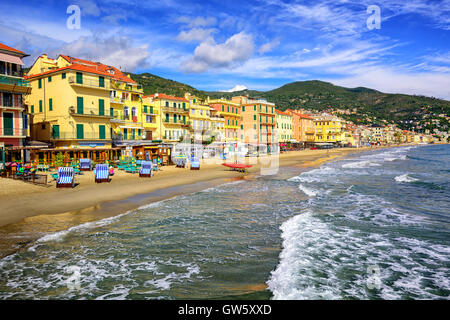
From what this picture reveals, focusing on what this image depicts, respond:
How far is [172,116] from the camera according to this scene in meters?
51.0

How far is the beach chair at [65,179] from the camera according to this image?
20016mm

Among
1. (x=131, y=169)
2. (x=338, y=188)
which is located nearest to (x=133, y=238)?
(x=338, y=188)

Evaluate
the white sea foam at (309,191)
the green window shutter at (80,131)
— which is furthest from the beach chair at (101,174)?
the white sea foam at (309,191)

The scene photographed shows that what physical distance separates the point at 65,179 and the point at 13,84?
14461 mm

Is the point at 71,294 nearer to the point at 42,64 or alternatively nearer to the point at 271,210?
the point at 271,210

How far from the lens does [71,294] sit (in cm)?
678

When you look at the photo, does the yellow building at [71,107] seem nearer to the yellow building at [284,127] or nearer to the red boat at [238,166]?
the red boat at [238,166]

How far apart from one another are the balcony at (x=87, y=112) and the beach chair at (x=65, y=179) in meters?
16.0

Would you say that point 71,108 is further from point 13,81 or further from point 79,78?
point 13,81

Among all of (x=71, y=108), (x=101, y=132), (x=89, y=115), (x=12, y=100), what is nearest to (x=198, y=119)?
(x=101, y=132)

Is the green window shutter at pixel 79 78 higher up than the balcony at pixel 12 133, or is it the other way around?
the green window shutter at pixel 79 78
